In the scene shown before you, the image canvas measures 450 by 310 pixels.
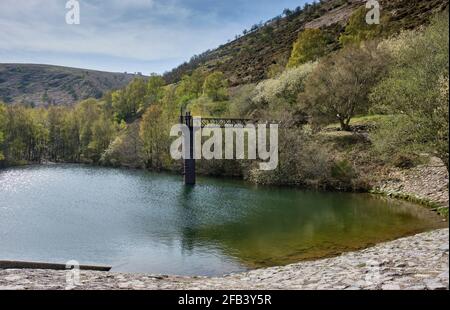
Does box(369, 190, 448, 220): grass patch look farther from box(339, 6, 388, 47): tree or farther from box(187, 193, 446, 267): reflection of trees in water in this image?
box(339, 6, 388, 47): tree

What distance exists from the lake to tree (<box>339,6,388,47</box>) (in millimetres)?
39119

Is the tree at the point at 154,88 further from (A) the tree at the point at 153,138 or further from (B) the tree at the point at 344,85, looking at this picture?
(B) the tree at the point at 344,85

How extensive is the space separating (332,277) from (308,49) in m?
68.3

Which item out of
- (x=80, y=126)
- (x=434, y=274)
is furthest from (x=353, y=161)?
(x=80, y=126)

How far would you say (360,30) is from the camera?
238ft

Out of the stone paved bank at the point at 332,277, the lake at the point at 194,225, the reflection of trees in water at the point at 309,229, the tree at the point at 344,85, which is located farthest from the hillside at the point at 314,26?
the stone paved bank at the point at 332,277

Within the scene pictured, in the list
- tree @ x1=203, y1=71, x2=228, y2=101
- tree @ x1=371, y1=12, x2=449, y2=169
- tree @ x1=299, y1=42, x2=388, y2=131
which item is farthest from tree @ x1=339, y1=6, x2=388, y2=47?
tree @ x1=371, y1=12, x2=449, y2=169

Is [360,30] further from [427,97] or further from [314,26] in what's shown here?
[314,26]

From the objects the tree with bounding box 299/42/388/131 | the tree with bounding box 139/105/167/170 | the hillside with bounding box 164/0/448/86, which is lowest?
the tree with bounding box 139/105/167/170

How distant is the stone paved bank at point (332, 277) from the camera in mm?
11586

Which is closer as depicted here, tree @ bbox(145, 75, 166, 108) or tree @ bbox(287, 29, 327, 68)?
tree @ bbox(287, 29, 327, 68)

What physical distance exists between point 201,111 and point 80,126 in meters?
36.5

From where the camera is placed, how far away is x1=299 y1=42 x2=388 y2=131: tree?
49.5 m
